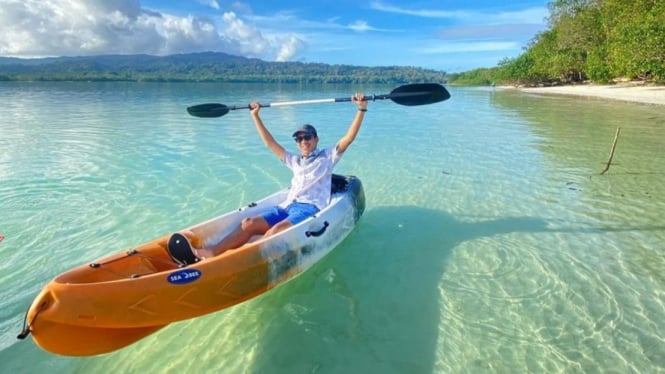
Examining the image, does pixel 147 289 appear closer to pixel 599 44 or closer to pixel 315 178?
pixel 315 178

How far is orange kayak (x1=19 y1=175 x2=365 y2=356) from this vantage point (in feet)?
9.55

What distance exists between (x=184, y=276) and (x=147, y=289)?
0.29m

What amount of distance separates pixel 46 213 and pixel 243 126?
12.3 m

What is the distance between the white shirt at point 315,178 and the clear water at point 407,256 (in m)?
0.93

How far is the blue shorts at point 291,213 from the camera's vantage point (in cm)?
494

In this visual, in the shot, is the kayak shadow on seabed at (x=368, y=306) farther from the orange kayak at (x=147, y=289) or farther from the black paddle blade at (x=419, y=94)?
the black paddle blade at (x=419, y=94)

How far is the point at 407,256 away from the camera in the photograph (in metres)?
5.74

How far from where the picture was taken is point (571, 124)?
18.5 metres

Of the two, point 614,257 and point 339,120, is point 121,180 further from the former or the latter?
point 339,120

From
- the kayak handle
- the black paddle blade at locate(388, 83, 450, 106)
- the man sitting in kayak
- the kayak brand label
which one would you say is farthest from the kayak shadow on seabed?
the black paddle blade at locate(388, 83, 450, 106)

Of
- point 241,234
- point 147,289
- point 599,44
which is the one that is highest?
point 599,44

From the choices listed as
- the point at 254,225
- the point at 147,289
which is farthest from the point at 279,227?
the point at 147,289

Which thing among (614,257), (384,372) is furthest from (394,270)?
(614,257)

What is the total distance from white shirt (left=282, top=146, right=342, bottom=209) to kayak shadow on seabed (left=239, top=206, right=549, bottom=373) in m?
0.87
